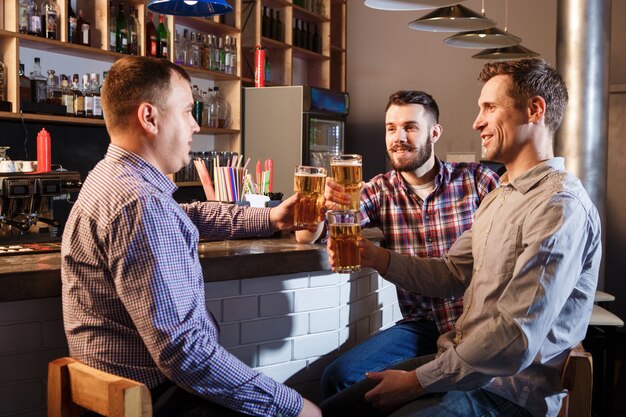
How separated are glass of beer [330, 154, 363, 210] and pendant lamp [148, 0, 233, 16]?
1.09 meters

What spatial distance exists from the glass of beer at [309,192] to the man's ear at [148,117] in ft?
1.78

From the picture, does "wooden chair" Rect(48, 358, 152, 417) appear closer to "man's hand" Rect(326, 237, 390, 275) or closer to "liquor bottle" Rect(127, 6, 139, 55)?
"man's hand" Rect(326, 237, 390, 275)

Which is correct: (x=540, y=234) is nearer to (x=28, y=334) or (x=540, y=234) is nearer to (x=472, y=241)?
(x=472, y=241)

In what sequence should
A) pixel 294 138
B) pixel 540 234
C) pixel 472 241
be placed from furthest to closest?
pixel 294 138 < pixel 472 241 < pixel 540 234

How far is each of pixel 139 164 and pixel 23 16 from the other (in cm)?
304

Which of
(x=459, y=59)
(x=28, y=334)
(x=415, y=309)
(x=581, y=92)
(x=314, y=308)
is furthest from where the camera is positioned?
A: (x=459, y=59)

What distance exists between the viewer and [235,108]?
5945mm

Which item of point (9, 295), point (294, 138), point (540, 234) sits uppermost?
point (294, 138)

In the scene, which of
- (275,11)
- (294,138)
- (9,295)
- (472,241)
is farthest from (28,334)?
(275,11)

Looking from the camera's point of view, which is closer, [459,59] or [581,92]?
[581,92]

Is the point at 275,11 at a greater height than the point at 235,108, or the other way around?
the point at 275,11

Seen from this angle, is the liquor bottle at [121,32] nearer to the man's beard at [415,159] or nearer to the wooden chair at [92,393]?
the man's beard at [415,159]

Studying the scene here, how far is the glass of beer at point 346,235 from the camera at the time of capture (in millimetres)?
1919

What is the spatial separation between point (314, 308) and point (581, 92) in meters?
3.52
